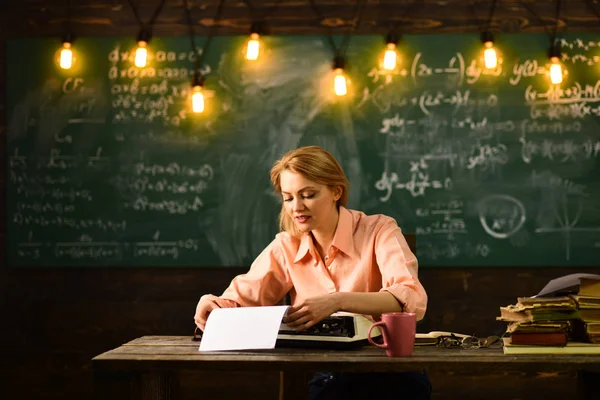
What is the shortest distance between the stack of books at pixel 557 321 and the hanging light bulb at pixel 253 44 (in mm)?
2638

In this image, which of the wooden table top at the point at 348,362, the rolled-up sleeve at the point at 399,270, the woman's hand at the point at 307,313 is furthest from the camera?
the rolled-up sleeve at the point at 399,270

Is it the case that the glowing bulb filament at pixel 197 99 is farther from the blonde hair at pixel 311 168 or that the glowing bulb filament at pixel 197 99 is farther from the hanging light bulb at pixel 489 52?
the blonde hair at pixel 311 168

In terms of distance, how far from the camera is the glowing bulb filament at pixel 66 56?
434 centimetres

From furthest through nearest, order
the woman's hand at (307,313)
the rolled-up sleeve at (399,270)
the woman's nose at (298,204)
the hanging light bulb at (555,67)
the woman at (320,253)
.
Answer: the hanging light bulb at (555,67) < the woman's nose at (298,204) < the woman at (320,253) < the rolled-up sleeve at (399,270) < the woman's hand at (307,313)

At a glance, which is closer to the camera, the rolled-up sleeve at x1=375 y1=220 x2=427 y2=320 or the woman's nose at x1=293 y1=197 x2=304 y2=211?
the rolled-up sleeve at x1=375 y1=220 x2=427 y2=320

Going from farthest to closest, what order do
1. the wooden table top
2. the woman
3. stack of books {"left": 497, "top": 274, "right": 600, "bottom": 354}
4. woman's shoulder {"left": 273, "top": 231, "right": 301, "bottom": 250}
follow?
woman's shoulder {"left": 273, "top": 231, "right": 301, "bottom": 250}
the woman
stack of books {"left": 497, "top": 274, "right": 600, "bottom": 354}
the wooden table top

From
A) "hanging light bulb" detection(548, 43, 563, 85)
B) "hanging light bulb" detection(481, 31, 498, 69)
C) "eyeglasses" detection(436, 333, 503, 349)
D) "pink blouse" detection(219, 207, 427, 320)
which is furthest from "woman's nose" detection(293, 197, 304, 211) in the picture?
"hanging light bulb" detection(548, 43, 563, 85)

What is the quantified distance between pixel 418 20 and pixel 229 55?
3.32ft

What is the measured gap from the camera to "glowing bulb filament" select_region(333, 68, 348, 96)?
13.8 ft

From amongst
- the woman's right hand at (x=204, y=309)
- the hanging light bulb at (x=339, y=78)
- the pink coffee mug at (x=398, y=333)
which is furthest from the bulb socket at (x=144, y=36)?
the pink coffee mug at (x=398, y=333)

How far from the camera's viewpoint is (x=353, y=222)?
260 centimetres

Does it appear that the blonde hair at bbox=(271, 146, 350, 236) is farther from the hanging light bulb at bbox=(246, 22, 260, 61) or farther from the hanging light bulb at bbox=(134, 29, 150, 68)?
the hanging light bulb at bbox=(134, 29, 150, 68)

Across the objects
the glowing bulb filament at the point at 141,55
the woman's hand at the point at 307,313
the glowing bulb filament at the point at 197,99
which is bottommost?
the woman's hand at the point at 307,313

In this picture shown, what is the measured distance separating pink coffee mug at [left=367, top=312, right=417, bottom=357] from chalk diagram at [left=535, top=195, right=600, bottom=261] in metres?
2.56
